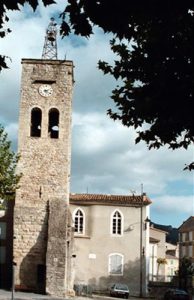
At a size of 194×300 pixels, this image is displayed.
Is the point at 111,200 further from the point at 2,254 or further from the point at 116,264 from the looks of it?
the point at 2,254

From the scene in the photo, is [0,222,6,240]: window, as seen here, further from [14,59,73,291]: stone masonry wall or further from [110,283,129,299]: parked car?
[110,283,129,299]: parked car

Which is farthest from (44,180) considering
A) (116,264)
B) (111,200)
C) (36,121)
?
(116,264)

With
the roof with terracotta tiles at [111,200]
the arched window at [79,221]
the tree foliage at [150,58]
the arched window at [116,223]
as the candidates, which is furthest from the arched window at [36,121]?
the tree foliage at [150,58]

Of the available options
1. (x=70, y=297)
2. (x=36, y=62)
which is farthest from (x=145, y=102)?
(x=36, y=62)

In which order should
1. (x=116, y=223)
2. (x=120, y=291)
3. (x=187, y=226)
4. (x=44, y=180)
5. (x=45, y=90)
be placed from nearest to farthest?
(x=44, y=180), (x=45, y=90), (x=120, y=291), (x=116, y=223), (x=187, y=226)

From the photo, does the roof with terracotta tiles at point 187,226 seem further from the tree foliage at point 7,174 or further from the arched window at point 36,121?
the tree foliage at point 7,174

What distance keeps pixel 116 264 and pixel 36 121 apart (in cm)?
1257

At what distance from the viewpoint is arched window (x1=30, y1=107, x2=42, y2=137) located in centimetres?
3734

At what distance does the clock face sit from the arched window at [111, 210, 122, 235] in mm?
11334

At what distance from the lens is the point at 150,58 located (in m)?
9.13

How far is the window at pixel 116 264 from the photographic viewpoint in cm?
4222

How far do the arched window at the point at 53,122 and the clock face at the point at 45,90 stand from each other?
41.5 inches

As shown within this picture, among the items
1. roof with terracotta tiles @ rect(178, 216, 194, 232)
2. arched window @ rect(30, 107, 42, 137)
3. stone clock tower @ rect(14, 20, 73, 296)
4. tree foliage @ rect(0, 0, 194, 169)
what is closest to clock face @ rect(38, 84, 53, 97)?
stone clock tower @ rect(14, 20, 73, 296)

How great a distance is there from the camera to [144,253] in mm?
42031
